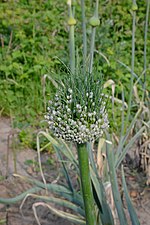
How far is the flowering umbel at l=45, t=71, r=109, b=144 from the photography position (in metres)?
1.73

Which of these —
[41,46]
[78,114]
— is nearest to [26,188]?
[78,114]

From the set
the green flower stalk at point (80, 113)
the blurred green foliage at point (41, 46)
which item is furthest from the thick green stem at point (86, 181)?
the blurred green foliage at point (41, 46)

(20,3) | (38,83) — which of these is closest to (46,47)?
(38,83)

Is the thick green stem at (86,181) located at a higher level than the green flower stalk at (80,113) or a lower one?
lower

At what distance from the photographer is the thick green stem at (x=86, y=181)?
1805mm

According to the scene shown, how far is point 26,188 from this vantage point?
10.3ft

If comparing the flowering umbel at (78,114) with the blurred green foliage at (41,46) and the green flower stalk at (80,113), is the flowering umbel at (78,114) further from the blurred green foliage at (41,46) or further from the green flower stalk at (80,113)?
the blurred green foliage at (41,46)

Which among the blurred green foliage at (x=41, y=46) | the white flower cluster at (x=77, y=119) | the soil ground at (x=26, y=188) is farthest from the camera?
the blurred green foliage at (x=41, y=46)

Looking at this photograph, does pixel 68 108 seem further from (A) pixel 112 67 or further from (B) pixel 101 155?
(A) pixel 112 67

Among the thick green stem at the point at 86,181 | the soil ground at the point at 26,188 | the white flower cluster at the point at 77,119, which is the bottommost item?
the soil ground at the point at 26,188

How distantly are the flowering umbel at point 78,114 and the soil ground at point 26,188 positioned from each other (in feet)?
3.84

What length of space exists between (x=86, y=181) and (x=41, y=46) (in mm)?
2762

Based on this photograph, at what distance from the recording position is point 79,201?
95.7 inches

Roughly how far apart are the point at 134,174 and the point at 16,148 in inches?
31.4
